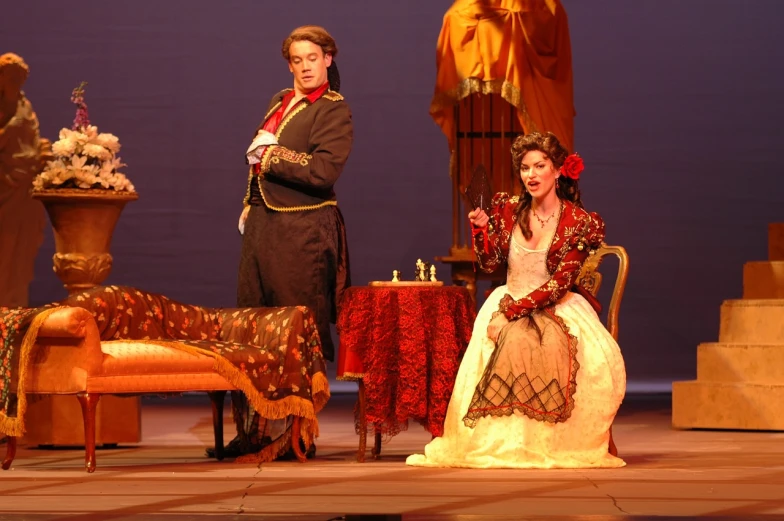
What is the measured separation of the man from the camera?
568cm

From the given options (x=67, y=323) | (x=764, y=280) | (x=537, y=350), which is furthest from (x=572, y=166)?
(x=764, y=280)

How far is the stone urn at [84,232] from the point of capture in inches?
241

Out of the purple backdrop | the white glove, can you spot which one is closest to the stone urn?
the white glove

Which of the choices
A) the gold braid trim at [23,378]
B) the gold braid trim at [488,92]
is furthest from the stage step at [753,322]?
the gold braid trim at [23,378]

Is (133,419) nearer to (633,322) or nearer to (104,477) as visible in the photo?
(104,477)

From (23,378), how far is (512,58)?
10.6ft

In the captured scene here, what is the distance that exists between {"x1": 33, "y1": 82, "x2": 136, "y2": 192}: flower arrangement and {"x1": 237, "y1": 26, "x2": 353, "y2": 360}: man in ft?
2.18

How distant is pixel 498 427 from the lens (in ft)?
17.1

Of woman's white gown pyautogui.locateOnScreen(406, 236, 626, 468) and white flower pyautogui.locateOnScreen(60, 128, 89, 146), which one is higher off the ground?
white flower pyautogui.locateOnScreen(60, 128, 89, 146)

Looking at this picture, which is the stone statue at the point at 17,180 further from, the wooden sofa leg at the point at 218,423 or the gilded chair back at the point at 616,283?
the gilded chair back at the point at 616,283

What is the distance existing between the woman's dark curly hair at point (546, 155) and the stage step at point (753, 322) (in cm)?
207

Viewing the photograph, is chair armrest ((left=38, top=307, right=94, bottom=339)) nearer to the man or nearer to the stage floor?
the stage floor

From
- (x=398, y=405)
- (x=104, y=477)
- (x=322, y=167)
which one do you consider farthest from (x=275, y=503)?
(x=322, y=167)
